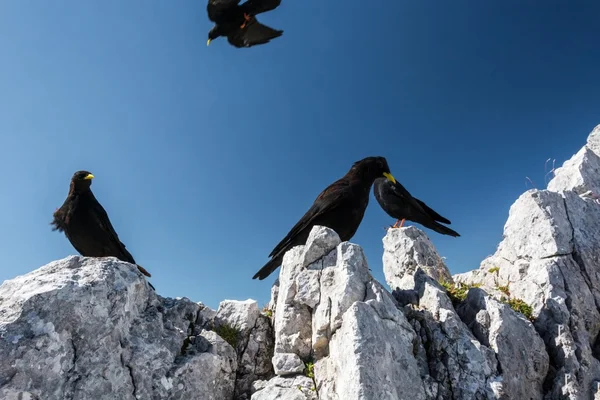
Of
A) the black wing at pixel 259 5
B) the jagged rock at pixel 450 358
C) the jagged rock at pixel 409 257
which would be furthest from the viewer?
the black wing at pixel 259 5

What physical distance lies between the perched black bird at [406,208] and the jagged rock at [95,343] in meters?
7.36

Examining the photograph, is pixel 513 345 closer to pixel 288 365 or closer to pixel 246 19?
pixel 288 365

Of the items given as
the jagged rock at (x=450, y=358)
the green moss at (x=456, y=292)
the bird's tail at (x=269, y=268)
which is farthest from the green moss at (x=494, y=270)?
the bird's tail at (x=269, y=268)

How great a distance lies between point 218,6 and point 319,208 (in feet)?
33.7

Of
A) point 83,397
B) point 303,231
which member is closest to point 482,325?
point 303,231

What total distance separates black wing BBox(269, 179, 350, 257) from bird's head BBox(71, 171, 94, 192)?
492 cm

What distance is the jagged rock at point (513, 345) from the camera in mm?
5441

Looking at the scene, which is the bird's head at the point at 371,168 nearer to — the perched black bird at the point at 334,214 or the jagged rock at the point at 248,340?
the perched black bird at the point at 334,214

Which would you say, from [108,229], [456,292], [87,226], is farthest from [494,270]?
[87,226]

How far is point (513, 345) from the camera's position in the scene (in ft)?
18.9

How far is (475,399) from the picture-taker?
4984mm

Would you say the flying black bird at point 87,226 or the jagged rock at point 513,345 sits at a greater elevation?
the flying black bird at point 87,226

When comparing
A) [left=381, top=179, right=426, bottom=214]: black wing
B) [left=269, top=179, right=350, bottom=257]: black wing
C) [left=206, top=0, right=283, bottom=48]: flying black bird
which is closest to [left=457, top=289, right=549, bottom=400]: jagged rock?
[left=269, top=179, right=350, bottom=257]: black wing

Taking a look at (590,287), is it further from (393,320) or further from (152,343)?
(152,343)
